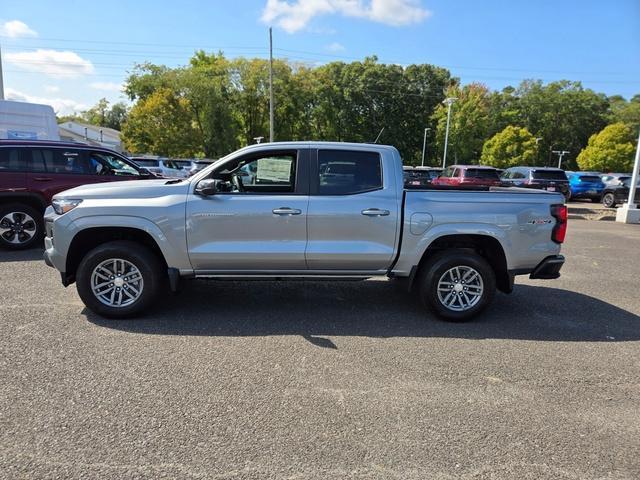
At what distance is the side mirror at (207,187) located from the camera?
15.8 feet

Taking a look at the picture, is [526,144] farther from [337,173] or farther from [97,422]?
[97,422]

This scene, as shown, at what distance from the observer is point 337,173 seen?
202 inches

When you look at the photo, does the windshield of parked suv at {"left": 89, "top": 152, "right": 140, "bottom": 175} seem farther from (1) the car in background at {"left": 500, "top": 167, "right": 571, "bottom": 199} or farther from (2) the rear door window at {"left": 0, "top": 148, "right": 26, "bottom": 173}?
(1) the car in background at {"left": 500, "top": 167, "right": 571, "bottom": 199}

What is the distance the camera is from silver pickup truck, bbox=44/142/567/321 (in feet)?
16.1

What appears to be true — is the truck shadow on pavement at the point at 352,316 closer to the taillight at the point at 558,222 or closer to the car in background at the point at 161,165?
the taillight at the point at 558,222

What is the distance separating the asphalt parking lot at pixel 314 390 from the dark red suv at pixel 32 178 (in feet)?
9.51

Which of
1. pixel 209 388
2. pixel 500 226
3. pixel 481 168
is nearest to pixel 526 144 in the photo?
pixel 481 168

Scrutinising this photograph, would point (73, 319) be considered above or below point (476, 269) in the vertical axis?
below

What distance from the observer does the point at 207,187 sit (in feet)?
15.8

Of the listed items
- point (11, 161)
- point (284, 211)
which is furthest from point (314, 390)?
point (11, 161)

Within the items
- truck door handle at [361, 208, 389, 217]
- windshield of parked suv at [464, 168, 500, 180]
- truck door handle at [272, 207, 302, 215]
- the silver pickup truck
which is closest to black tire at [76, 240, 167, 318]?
the silver pickup truck

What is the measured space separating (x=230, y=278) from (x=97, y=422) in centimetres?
218

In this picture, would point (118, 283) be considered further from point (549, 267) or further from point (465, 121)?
point (465, 121)

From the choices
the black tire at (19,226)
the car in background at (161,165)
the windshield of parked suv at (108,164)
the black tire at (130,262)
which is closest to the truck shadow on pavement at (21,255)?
the black tire at (19,226)
